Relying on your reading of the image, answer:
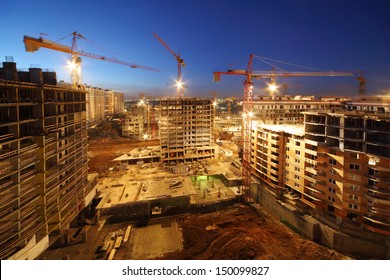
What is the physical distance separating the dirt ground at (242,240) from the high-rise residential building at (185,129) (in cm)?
825

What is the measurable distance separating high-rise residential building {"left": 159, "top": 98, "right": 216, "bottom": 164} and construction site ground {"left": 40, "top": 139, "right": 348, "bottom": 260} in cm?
814

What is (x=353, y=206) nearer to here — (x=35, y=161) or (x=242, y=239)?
(x=242, y=239)

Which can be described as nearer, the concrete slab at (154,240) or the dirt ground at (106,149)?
the concrete slab at (154,240)

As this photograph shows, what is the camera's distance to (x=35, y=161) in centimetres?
752

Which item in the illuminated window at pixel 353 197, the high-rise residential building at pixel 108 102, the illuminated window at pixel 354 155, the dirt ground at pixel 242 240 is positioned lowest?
the dirt ground at pixel 242 240

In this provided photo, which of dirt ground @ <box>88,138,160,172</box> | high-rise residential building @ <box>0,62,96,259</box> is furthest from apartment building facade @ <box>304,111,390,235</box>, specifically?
dirt ground @ <box>88,138,160,172</box>

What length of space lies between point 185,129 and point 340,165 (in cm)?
1280

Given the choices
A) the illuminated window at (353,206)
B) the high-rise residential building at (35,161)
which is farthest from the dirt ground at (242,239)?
the high-rise residential building at (35,161)

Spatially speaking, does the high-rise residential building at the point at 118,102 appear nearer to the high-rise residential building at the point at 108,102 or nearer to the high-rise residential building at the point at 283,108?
the high-rise residential building at the point at 108,102

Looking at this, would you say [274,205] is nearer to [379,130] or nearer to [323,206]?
[323,206]

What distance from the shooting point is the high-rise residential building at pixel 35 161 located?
6492 millimetres

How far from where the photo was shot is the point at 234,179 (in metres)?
16.8

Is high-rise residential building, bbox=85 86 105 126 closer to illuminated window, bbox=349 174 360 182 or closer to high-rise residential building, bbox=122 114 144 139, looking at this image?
high-rise residential building, bbox=122 114 144 139

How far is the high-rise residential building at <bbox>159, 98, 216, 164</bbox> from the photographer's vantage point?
2023cm
